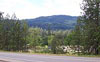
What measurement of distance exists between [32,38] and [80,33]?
26.3m

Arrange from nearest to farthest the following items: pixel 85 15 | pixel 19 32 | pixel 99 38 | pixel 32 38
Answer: pixel 99 38
pixel 85 15
pixel 19 32
pixel 32 38

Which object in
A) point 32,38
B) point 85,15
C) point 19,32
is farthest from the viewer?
point 32,38

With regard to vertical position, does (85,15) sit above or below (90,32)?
above

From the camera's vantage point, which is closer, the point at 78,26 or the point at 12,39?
the point at 78,26

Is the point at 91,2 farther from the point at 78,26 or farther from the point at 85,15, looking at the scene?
the point at 78,26

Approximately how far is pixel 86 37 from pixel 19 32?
23914mm

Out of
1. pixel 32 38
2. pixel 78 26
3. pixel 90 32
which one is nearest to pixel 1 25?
pixel 32 38

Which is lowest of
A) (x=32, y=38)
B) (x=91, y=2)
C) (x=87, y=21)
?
(x=32, y=38)

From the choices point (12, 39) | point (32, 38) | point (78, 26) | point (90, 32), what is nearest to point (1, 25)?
point (12, 39)

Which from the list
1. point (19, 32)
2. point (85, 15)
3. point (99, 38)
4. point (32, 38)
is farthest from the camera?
point (32, 38)

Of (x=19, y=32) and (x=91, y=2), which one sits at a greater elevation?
(x=91, y=2)

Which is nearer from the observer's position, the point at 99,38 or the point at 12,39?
the point at 99,38

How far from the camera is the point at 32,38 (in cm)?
6050

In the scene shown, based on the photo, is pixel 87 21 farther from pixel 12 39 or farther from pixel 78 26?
pixel 12 39
